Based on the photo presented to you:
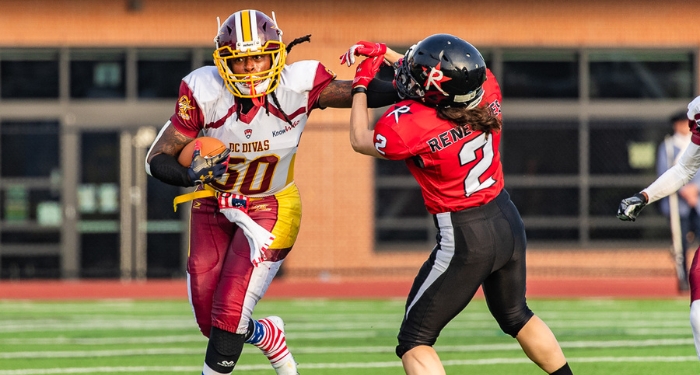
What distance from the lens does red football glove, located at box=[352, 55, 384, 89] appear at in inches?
206

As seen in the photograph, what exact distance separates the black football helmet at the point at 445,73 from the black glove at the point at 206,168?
0.97 meters

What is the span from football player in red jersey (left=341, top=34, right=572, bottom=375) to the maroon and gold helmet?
22.4 inches

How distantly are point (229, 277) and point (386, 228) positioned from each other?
1099 centimetres

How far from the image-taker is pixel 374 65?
533 cm

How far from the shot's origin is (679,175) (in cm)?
558

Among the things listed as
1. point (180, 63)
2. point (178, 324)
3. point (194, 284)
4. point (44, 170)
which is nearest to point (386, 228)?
point (180, 63)

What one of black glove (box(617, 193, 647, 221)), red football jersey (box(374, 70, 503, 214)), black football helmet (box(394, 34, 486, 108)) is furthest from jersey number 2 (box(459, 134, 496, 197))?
black glove (box(617, 193, 647, 221))

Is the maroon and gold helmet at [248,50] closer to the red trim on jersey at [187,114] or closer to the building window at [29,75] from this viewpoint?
the red trim on jersey at [187,114]

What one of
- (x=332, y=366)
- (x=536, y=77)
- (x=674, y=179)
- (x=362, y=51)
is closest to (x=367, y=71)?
(x=362, y=51)

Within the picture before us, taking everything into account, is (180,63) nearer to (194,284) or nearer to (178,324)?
(178,324)

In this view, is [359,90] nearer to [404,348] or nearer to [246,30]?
[246,30]

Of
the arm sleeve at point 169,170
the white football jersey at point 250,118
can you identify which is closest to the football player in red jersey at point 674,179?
the white football jersey at point 250,118

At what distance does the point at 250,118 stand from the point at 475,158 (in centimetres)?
124

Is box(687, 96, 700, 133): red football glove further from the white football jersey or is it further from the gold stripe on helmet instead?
the gold stripe on helmet
